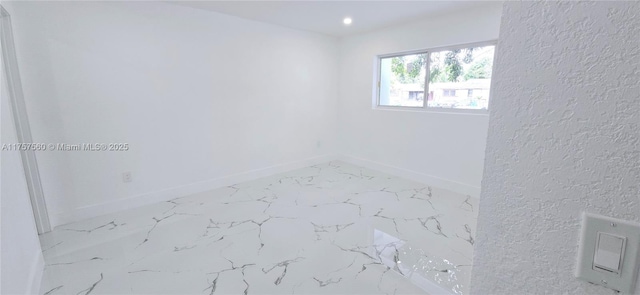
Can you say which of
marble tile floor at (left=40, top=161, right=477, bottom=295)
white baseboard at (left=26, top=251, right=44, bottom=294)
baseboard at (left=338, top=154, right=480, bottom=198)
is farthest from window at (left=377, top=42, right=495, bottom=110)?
white baseboard at (left=26, top=251, right=44, bottom=294)

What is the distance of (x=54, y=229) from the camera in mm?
2588

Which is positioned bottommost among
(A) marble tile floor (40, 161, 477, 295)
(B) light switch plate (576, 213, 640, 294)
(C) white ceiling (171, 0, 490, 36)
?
(A) marble tile floor (40, 161, 477, 295)

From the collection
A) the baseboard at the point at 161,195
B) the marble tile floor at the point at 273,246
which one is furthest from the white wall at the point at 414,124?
the baseboard at the point at 161,195

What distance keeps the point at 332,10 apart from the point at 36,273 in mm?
3399

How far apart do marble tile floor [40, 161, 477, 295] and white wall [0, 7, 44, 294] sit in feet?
A: 0.49

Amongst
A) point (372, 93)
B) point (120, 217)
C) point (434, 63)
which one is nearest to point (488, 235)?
A: point (120, 217)

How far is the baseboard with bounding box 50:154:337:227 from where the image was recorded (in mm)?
2732

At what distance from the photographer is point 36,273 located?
1.89 metres

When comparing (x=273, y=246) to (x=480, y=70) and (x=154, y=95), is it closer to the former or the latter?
(x=154, y=95)

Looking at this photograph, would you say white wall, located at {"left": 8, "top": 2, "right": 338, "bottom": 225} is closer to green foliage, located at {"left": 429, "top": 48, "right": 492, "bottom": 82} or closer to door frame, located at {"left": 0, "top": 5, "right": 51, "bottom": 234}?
door frame, located at {"left": 0, "top": 5, "right": 51, "bottom": 234}

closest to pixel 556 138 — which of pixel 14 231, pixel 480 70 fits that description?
pixel 14 231

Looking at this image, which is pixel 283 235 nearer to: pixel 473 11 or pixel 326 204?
pixel 326 204

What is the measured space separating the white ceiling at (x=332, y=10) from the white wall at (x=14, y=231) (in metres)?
2.06

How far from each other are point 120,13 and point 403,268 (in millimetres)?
3405
